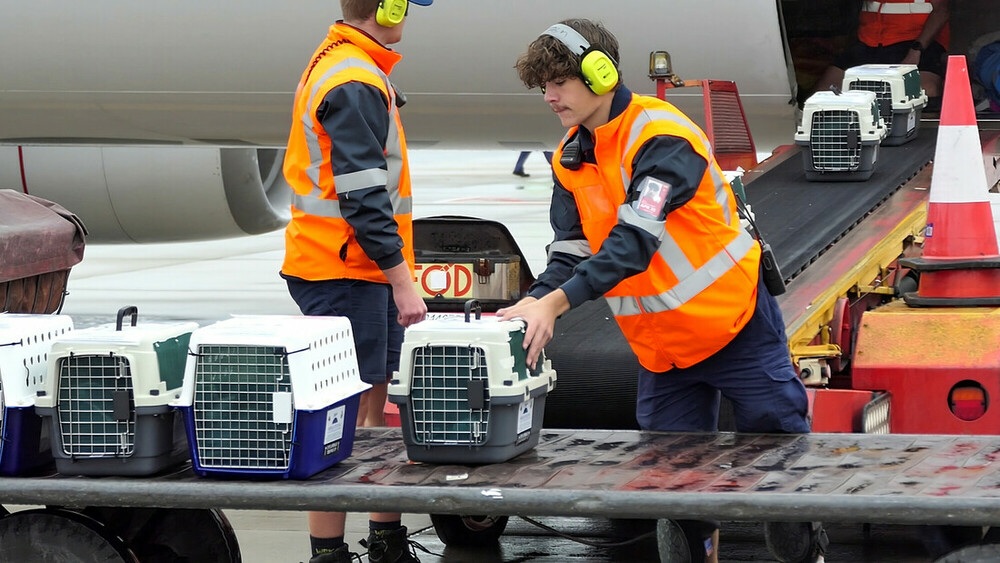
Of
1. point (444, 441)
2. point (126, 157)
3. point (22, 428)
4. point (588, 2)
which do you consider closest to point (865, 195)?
point (588, 2)

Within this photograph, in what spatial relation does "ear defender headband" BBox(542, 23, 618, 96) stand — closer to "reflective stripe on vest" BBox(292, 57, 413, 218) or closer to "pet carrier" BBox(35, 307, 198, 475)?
"reflective stripe on vest" BBox(292, 57, 413, 218)

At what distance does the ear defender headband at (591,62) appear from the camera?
341 centimetres

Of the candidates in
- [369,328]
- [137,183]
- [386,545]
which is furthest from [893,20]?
[386,545]

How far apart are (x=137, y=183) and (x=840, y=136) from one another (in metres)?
4.45

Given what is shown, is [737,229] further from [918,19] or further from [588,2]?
[918,19]

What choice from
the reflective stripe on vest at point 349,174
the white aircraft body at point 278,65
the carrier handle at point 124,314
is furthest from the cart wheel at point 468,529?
the white aircraft body at point 278,65

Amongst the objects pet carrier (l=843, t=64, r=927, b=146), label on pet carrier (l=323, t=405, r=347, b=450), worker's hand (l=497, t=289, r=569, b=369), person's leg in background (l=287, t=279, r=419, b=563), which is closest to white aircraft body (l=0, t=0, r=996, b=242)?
pet carrier (l=843, t=64, r=927, b=146)

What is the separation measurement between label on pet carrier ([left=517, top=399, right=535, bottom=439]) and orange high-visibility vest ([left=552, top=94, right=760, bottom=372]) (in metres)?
0.35

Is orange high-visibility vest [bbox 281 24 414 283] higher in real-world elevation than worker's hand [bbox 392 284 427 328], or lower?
higher

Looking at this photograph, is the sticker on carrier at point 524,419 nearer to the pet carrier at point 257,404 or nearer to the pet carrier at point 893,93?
the pet carrier at point 257,404

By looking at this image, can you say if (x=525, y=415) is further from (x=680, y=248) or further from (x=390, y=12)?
(x=390, y=12)

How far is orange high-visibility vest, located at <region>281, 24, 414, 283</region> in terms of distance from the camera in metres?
4.07

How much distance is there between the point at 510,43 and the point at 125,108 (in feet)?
7.34

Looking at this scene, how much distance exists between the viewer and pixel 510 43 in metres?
7.89
